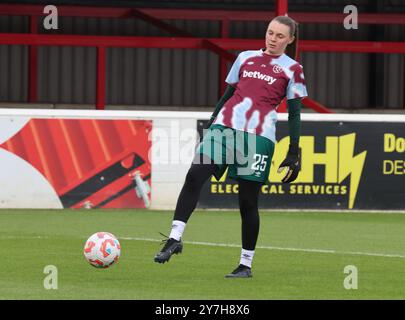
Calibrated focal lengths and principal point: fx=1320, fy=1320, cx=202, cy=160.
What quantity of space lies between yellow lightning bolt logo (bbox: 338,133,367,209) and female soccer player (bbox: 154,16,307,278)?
798 centimetres

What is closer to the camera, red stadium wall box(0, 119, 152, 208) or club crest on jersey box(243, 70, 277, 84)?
club crest on jersey box(243, 70, 277, 84)

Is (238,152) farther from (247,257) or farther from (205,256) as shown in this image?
(205,256)

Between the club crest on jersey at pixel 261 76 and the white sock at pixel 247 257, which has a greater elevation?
the club crest on jersey at pixel 261 76

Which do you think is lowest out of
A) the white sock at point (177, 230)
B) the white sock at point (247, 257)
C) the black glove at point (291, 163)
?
the white sock at point (247, 257)

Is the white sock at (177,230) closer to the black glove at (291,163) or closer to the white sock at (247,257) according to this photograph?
the white sock at (247,257)

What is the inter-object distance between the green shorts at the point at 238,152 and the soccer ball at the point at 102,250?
0.94 metres

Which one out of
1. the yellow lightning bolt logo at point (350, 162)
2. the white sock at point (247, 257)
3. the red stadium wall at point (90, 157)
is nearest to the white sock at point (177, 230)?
the white sock at point (247, 257)

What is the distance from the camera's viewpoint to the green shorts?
31.3 ft

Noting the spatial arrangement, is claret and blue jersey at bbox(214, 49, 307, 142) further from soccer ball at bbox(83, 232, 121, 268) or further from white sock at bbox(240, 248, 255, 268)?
soccer ball at bbox(83, 232, 121, 268)

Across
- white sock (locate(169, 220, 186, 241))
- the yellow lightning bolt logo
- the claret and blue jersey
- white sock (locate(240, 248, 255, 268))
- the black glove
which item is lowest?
the yellow lightning bolt logo

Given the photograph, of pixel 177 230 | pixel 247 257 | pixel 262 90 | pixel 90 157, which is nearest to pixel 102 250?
pixel 177 230

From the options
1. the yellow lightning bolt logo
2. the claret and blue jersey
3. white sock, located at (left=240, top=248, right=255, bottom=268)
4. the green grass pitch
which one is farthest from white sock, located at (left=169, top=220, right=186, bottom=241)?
the yellow lightning bolt logo

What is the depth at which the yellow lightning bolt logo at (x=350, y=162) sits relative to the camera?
1764cm
